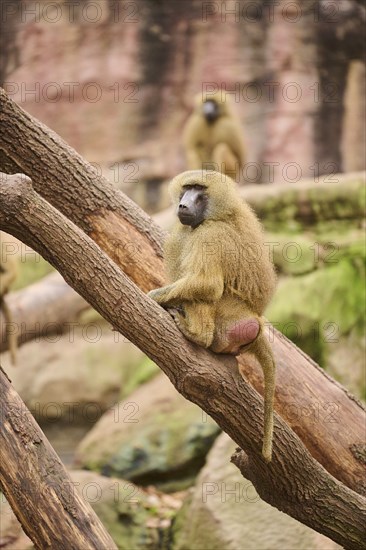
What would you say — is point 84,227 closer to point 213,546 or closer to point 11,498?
point 11,498

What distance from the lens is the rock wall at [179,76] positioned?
12078 millimetres

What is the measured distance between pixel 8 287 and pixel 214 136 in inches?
184

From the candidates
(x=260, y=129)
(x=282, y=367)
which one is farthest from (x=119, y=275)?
(x=260, y=129)

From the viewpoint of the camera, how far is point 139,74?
12273mm

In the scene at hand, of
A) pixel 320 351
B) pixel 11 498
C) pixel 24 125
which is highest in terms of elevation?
pixel 24 125

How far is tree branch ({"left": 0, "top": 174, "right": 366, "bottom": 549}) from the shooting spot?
329 cm

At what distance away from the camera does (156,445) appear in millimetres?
6965

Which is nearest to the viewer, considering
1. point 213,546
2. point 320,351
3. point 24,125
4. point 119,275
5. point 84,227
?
point 119,275

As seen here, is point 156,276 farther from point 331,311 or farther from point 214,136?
point 214,136

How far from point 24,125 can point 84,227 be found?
70 centimetres

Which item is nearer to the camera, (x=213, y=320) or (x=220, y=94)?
(x=213, y=320)

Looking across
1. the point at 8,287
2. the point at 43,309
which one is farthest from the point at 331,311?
the point at 8,287

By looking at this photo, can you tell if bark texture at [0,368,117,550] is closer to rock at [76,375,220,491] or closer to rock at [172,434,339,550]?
rock at [172,434,339,550]

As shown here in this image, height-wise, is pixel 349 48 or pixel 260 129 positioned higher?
pixel 349 48
